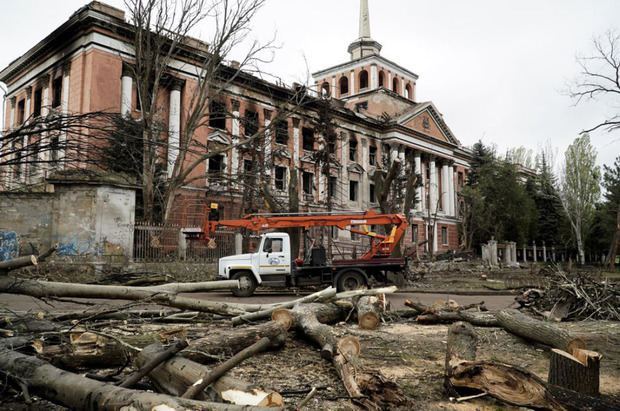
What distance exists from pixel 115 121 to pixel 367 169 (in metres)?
37.9

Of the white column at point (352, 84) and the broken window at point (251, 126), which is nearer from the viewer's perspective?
the broken window at point (251, 126)

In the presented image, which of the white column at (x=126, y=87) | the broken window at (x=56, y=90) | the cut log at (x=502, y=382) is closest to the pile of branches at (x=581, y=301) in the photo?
the cut log at (x=502, y=382)

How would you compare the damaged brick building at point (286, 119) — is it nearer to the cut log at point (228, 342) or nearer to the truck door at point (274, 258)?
the cut log at point (228, 342)

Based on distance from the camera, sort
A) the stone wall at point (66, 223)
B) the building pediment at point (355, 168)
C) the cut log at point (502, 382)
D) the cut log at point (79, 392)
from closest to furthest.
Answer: the cut log at point (79, 392), the cut log at point (502, 382), the stone wall at point (66, 223), the building pediment at point (355, 168)

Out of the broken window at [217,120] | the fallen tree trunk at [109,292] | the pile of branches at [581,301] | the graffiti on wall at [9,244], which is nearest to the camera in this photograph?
the fallen tree trunk at [109,292]

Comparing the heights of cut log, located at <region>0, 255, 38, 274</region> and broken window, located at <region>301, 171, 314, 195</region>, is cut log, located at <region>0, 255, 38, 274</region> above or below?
below

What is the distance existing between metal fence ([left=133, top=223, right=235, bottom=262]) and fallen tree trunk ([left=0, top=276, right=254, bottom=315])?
1075cm

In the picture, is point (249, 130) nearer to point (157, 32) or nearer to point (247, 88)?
point (247, 88)

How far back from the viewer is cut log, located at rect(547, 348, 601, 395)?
415cm

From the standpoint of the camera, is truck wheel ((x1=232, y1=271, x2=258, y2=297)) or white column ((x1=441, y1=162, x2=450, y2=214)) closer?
truck wheel ((x1=232, y1=271, x2=258, y2=297))

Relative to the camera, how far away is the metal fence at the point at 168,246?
1739 centimetres

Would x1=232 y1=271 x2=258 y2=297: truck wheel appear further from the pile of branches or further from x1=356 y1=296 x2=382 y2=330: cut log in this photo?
the pile of branches

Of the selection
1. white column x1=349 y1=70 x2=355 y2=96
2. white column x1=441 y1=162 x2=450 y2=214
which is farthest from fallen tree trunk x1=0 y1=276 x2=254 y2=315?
white column x1=441 y1=162 x2=450 y2=214

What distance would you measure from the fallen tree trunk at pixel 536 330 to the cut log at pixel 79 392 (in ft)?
14.8
